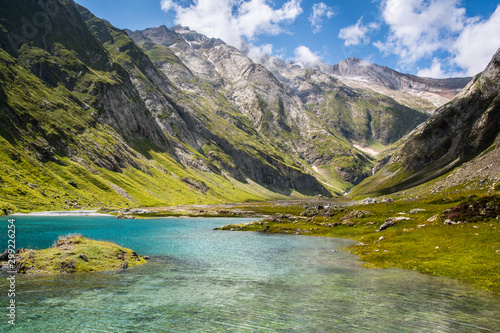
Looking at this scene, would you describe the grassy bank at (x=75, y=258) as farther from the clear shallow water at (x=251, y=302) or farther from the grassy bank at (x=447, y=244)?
the grassy bank at (x=447, y=244)

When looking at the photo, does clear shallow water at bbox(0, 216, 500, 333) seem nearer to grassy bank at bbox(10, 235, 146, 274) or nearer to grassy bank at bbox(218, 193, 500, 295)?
grassy bank at bbox(10, 235, 146, 274)

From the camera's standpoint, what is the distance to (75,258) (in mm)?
33656

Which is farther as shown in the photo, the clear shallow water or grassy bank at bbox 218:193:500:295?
grassy bank at bbox 218:193:500:295

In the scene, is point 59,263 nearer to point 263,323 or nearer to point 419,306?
point 263,323

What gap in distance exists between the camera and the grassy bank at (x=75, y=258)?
102ft

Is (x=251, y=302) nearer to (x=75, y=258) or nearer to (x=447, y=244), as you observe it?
(x=75, y=258)

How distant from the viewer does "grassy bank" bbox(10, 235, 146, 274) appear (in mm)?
31188

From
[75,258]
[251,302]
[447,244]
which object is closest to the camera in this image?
[251,302]

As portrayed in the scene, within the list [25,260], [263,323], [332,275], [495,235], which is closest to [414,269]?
[332,275]

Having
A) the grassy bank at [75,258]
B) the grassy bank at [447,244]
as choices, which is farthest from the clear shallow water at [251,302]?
the grassy bank at [447,244]

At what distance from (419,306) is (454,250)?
67.0 ft

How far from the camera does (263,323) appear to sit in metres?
17.8

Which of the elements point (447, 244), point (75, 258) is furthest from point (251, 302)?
point (447, 244)

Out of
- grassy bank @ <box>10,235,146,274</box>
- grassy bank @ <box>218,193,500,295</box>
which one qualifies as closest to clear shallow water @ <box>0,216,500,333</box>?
grassy bank @ <box>10,235,146,274</box>
